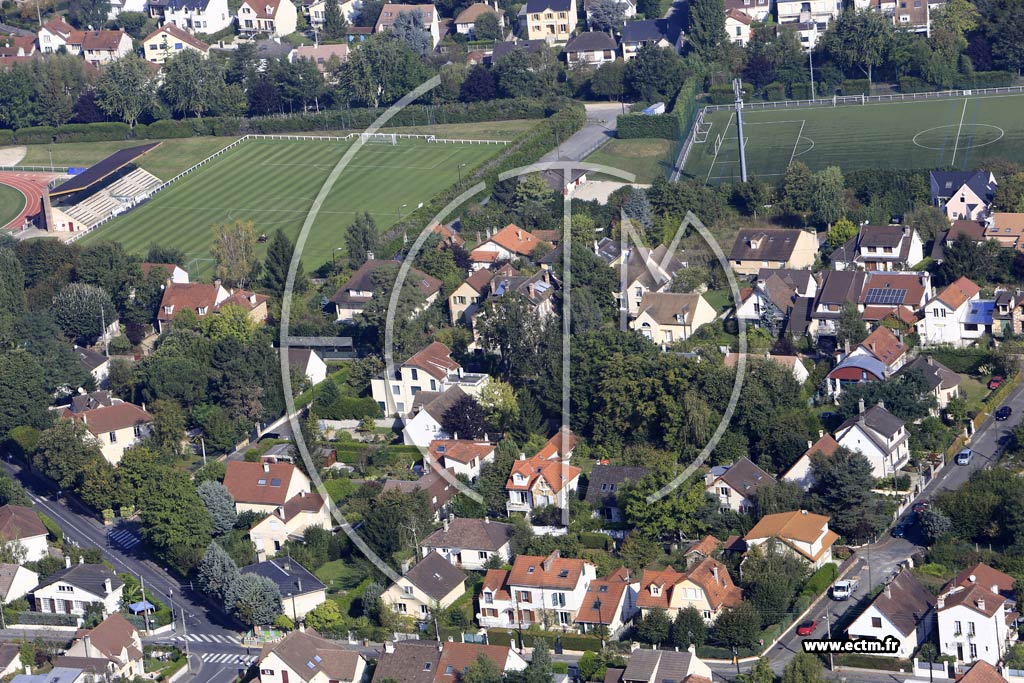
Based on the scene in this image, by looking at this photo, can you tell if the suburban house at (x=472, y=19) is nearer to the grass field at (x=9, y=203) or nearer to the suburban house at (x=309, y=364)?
the grass field at (x=9, y=203)

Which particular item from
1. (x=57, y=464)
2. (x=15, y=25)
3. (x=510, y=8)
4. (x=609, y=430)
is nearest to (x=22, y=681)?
(x=57, y=464)

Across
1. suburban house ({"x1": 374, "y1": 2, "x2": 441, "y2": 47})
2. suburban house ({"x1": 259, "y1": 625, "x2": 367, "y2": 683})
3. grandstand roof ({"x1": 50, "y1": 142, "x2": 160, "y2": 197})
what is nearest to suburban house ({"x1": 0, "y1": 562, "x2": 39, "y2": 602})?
suburban house ({"x1": 259, "y1": 625, "x2": 367, "y2": 683})

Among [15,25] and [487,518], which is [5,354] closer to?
[487,518]

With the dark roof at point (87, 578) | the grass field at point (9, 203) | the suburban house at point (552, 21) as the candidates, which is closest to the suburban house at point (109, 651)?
the dark roof at point (87, 578)

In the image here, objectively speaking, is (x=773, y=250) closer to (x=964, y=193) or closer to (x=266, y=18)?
(x=964, y=193)

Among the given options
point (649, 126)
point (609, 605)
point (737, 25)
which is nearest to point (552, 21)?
point (737, 25)

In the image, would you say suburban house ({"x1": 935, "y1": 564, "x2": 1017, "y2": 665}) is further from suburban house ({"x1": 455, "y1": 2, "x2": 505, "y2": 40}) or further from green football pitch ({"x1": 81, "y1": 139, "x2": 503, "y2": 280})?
suburban house ({"x1": 455, "y1": 2, "x2": 505, "y2": 40})
